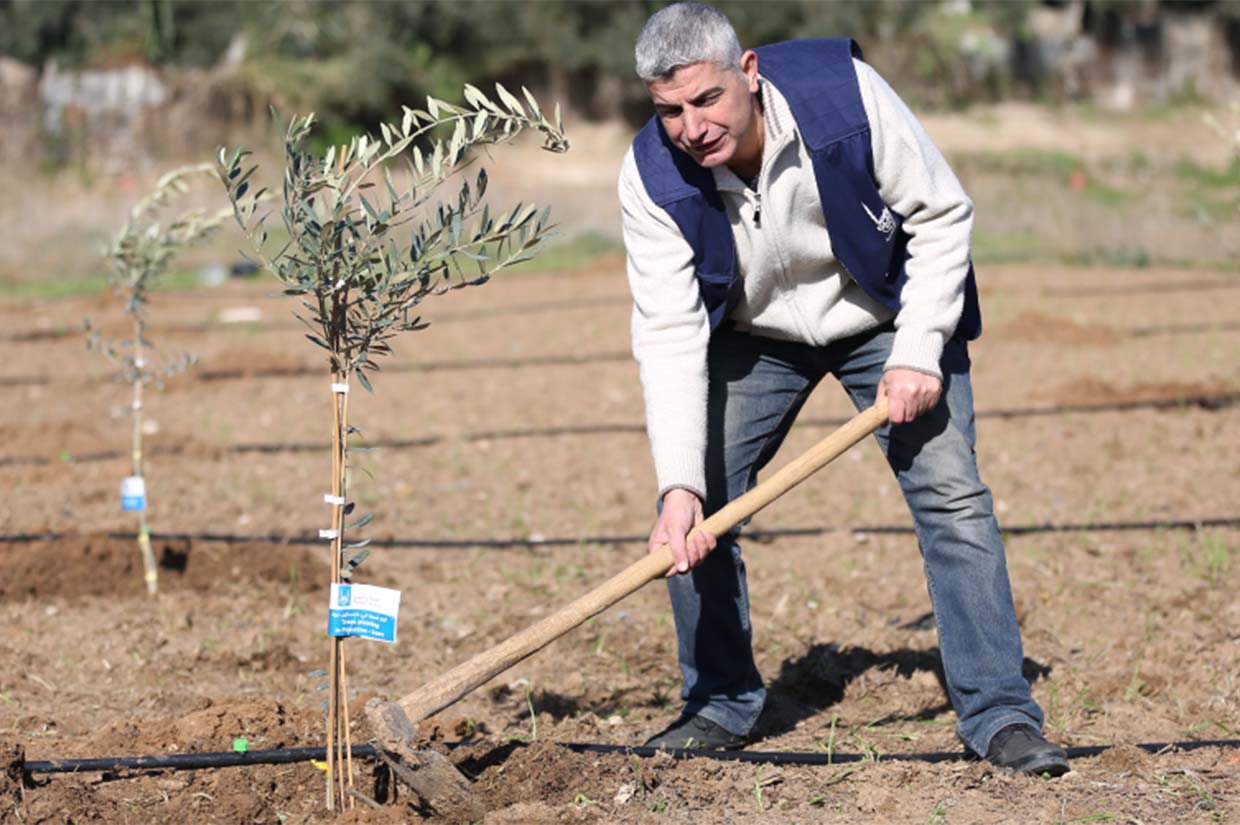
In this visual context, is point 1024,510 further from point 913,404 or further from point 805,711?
→ point 913,404

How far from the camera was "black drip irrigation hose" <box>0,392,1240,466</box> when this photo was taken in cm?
661

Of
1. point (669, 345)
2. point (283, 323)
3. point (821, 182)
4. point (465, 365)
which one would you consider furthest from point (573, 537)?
point (283, 323)

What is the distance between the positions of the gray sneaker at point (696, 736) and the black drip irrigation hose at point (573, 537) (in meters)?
1.80

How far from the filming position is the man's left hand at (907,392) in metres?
2.94

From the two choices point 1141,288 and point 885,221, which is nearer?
point 885,221

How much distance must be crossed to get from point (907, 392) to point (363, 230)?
3.82ft

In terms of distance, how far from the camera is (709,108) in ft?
9.18

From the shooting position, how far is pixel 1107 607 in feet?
14.6

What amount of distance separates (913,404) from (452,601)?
2.18 m

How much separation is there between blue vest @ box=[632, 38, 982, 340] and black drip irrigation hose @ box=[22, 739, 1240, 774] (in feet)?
3.23

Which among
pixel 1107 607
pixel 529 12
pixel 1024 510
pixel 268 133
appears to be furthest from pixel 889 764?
pixel 529 12

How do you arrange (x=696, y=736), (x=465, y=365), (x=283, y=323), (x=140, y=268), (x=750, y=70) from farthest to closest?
1. (x=283, y=323)
2. (x=465, y=365)
3. (x=140, y=268)
4. (x=696, y=736)
5. (x=750, y=70)

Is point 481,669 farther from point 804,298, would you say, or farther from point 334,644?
point 804,298

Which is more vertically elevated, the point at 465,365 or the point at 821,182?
the point at 821,182
